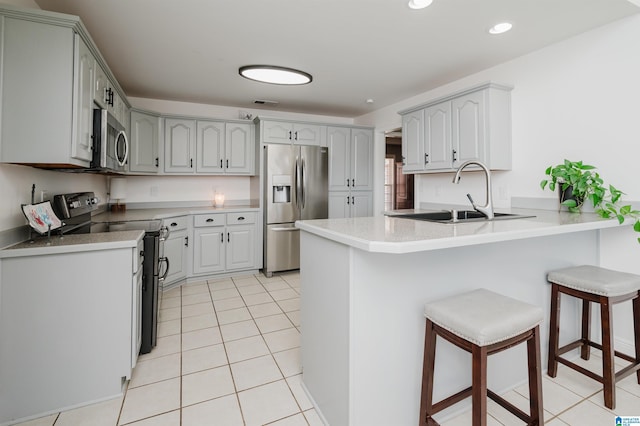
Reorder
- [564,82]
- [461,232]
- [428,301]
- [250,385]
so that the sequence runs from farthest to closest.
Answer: [564,82] < [250,385] < [428,301] < [461,232]

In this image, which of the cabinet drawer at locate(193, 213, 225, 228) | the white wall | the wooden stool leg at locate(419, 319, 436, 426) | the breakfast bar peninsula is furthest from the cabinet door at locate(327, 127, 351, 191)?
the wooden stool leg at locate(419, 319, 436, 426)

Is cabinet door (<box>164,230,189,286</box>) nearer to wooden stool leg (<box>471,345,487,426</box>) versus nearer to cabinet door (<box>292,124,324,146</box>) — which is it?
cabinet door (<box>292,124,324,146</box>)

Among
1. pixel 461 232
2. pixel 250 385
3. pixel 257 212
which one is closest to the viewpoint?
pixel 461 232

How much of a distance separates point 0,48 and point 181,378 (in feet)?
6.60

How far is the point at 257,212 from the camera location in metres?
4.18

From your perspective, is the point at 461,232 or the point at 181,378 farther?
the point at 181,378

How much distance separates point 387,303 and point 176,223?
2912 mm

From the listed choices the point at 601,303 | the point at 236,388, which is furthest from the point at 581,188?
the point at 236,388

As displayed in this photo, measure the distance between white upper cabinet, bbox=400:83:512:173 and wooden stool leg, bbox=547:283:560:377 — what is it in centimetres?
133

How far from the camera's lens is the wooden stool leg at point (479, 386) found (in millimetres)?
1149

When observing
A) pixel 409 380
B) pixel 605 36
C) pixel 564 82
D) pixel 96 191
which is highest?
pixel 605 36

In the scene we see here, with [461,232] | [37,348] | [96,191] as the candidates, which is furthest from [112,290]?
[96,191]

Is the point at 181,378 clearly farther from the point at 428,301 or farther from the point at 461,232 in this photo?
the point at 461,232

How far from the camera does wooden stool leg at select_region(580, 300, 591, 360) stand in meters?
2.02
